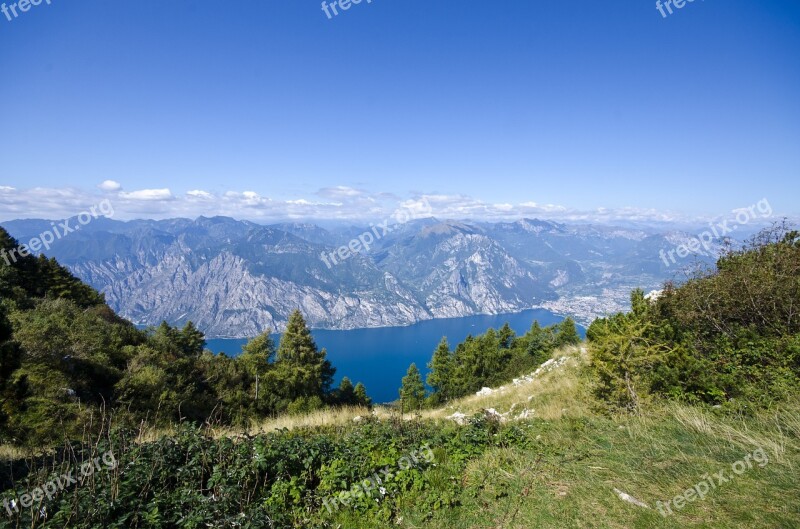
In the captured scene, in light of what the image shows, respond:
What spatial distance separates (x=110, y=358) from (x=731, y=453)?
89.3 feet

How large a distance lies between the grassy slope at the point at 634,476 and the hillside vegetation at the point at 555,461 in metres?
0.03

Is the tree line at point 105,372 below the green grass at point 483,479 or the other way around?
below

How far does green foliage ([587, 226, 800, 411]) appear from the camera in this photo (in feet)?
23.8

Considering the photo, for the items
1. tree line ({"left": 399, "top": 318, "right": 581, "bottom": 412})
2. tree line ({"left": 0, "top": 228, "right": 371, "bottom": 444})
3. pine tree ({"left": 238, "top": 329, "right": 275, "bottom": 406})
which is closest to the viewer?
tree line ({"left": 0, "top": 228, "right": 371, "bottom": 444})

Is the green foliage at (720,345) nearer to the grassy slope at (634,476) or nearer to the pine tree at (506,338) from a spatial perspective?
Result: the grassy slope at (634,476)

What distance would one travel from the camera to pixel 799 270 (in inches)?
359

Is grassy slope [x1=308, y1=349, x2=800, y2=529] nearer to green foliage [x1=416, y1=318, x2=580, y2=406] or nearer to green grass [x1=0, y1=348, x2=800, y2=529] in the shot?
green grass [x1=0, y1=348, x2=800, y2=529]

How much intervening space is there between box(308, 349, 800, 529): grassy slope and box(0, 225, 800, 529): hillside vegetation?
0.08 feet

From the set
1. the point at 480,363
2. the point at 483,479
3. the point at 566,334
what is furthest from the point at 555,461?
the point at 480,363

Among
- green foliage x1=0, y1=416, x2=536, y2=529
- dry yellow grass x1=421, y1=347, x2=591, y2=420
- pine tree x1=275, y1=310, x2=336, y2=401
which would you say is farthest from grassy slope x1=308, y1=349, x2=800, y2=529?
pine tree x1=275, y1=310, x2=336, y2=401

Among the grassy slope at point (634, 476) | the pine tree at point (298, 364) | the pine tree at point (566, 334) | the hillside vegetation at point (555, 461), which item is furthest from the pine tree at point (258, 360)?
the pine tree at point (566, 334)

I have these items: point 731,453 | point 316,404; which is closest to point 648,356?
point 731,453

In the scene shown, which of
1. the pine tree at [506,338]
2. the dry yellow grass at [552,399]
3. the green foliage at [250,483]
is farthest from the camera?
the pine tree at [506,338]

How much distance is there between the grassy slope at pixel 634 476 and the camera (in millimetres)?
4410
